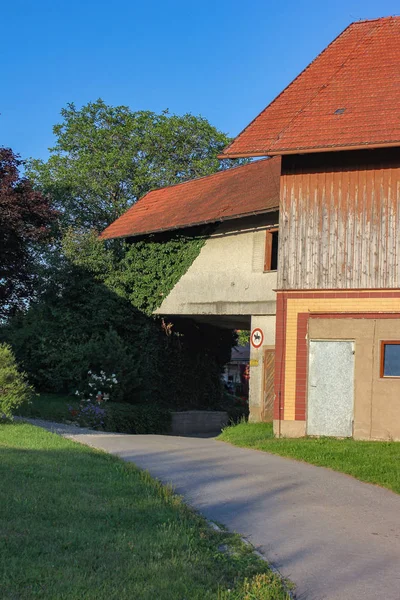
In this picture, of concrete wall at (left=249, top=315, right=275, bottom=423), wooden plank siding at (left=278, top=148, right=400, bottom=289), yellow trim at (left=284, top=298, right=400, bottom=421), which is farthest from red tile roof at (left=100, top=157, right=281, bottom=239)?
yellow trim at (left=284, top=298, right=400, bottom=421)

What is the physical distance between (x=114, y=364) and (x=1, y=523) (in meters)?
17.9

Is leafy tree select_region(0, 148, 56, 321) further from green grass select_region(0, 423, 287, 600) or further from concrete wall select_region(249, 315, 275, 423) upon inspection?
green grass select_region(0, 423, 287, 600)

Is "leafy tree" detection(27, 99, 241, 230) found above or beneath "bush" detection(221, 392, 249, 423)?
above

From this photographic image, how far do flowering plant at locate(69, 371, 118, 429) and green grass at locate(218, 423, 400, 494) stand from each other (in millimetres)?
5215

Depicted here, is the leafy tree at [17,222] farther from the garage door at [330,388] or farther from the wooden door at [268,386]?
the garage door at [330,388]

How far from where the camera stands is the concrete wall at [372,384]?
1692 cm

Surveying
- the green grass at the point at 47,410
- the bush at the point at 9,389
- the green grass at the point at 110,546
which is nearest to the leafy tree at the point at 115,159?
the green grass at the point at 47,410

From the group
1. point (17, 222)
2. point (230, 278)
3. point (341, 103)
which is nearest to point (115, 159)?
point (17, 222)

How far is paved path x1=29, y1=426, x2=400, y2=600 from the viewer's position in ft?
21.1

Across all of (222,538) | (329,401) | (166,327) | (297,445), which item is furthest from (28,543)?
(166,327)

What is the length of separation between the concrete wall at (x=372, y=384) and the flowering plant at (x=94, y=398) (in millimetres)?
8252

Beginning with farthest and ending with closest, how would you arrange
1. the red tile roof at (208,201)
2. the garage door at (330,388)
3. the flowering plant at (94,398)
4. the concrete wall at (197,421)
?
1. the concrete wall at (197,421)
2. the red tile roof at (208,201)
3. the flowering plant at (94,398)
4. the garage door at (330,388)

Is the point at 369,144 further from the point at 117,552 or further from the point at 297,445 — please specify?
the point at 117,552

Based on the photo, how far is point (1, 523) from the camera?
23.4 ft
